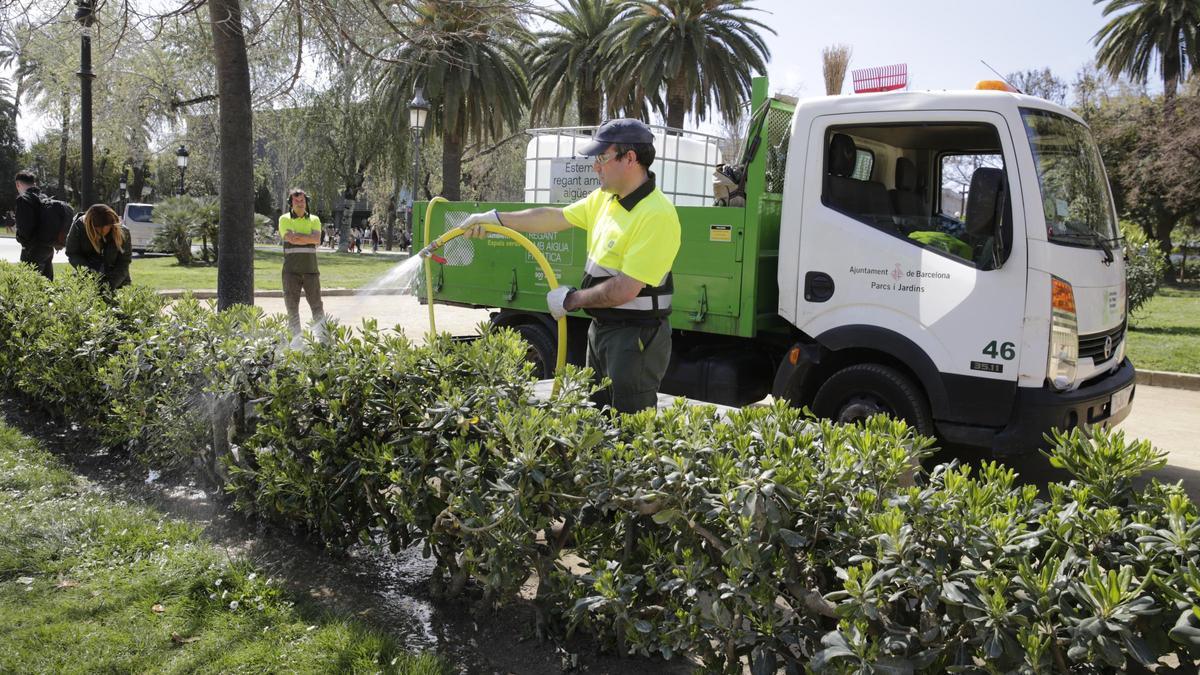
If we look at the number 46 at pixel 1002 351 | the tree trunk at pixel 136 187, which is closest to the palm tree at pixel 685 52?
the number 46 at pixel 1002 351

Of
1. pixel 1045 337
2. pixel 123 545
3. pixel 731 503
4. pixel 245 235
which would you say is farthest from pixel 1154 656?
pixel 245 235

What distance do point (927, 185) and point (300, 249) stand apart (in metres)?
7.47

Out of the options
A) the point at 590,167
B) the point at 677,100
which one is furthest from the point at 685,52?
the point at 590,167

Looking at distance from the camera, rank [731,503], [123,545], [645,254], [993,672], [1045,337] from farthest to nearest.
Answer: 1. [1045,337]
2. [123,545]
3. [645,254]
4. [731,503]
5. [993,672]

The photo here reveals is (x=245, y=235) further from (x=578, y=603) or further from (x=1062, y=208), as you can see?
(x=1062, y=208)

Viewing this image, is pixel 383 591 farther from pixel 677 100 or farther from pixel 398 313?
pixel 677 100

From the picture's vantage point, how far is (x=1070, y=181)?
222 inches

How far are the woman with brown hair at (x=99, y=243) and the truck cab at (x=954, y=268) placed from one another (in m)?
6.68

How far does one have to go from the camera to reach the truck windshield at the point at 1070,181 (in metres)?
5.40

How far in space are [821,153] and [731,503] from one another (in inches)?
160

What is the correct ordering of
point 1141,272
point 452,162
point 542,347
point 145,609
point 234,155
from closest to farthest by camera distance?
1. point 145,609
2. point 234,155
3. point 542,347
4. point 1141,272
5. point 452,162

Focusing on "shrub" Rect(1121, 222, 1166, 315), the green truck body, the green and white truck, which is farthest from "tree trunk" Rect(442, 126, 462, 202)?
the green and white truck

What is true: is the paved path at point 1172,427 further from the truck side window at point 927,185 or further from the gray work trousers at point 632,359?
the gray work trousers at point 632,359

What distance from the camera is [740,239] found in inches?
247
